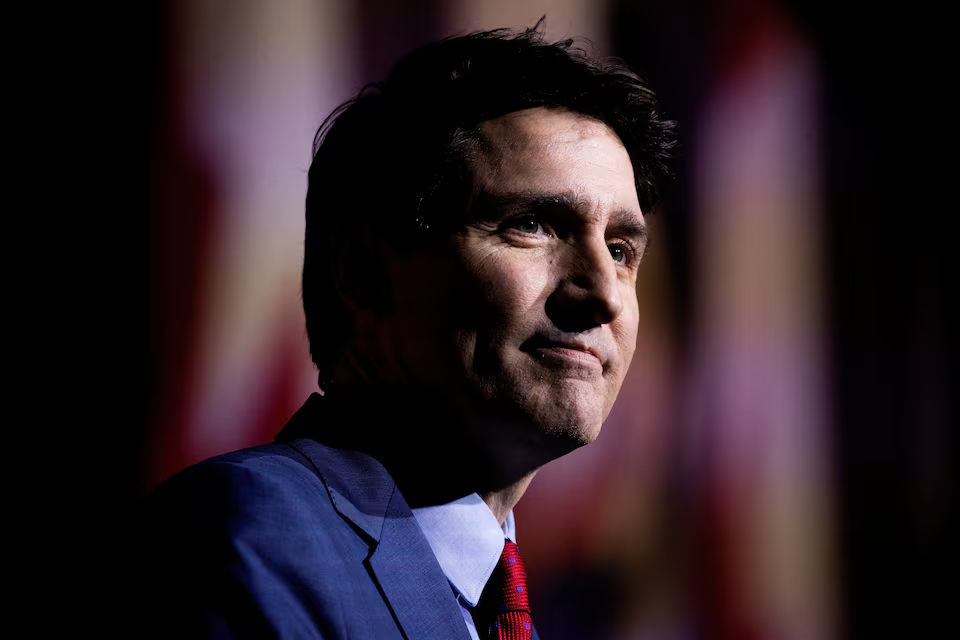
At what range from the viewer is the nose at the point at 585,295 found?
4.29 feet

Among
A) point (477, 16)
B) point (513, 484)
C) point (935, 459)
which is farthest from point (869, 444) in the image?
point (477, 16)

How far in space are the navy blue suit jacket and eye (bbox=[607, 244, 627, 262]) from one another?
58 centimetres

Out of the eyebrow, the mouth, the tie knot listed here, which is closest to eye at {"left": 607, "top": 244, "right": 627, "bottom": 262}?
the eyebrow

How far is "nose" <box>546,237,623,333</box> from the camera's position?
1.31m

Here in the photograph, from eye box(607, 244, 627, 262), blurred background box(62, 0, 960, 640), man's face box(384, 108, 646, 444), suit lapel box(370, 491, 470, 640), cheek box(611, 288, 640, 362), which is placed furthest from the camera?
blurred background box(62, 0, 960, 640)

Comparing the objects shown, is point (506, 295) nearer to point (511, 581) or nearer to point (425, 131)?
point (425, 131)

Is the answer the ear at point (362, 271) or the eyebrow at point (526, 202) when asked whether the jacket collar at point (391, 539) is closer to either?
the ear at point (362, 271)

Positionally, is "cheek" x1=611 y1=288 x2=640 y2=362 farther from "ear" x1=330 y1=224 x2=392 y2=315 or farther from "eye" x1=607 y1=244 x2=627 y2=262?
"ear" x1=330 y1=224 x2=392 y2=315

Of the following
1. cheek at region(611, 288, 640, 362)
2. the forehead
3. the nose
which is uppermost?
the forehead

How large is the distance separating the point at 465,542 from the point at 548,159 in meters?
0.64

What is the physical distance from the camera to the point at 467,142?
55.8 inches

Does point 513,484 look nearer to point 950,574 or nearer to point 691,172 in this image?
point 691,172

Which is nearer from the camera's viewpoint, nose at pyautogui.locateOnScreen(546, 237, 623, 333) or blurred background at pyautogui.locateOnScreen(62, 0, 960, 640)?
nose at pyautogui.locateOnScreen(546, 237, 623, 333)

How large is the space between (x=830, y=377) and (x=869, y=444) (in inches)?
8.9
